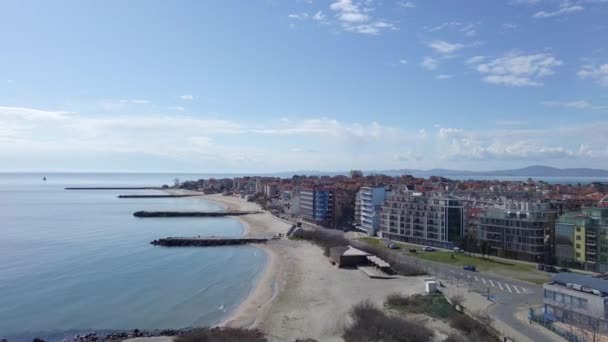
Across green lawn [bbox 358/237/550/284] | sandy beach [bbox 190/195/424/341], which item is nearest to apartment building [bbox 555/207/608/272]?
green lawn [bbox 358/237/550/284]

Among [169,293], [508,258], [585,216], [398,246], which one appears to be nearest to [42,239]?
[169,293]

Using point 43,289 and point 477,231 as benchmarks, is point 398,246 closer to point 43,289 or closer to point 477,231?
point 477,231

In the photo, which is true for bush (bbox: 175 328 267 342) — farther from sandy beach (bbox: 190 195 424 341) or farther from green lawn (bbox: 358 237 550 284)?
green lawn (bbox: 358 237 550 284)

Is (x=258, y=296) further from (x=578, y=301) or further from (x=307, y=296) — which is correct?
(x=578, y=301)

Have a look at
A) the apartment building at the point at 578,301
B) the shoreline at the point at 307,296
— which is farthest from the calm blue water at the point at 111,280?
the apartment building at the point at 578,301

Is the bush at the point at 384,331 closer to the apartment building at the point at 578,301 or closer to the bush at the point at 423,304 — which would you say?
the bush at the point at 423,304
